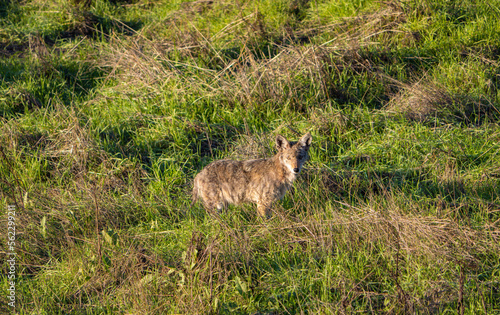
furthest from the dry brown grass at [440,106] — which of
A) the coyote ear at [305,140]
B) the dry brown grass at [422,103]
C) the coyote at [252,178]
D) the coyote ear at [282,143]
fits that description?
the coyote ear at [282,143]

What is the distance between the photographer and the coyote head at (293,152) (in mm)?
5918

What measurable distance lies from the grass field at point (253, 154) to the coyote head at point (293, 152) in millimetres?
283

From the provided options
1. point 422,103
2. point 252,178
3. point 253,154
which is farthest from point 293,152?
point 422,103

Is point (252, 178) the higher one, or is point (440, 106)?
point (252, 178)

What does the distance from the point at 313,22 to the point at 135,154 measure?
4705mm

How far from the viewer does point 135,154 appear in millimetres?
6969

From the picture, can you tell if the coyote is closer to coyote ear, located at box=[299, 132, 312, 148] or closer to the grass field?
coyote ear, located at box=[299, 132, 312, 148]

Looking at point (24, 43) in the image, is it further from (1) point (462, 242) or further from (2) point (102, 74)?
(1) point (462, 242)

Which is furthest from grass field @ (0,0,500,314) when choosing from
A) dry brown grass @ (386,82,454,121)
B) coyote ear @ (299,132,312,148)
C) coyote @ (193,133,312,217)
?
coyote ear @ (299,132,312,148)

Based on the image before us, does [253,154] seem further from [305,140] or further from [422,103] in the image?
[422,103]

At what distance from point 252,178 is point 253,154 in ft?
2.44

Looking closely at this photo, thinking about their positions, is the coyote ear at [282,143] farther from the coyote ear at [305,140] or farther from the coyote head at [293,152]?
the coyote ear at [305,140]

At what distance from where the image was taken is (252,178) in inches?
243

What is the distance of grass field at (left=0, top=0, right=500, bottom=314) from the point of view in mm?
4586
